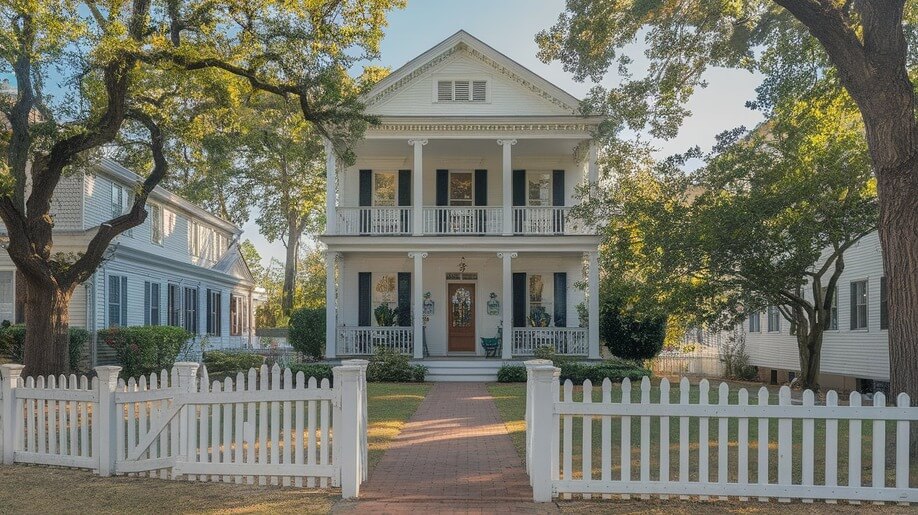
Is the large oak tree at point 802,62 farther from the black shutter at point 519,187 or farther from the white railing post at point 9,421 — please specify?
the white railing post at point 9,421

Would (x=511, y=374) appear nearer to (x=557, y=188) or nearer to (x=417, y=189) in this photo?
(x=417, y=189)

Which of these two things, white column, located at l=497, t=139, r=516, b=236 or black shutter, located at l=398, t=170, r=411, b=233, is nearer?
white column, located at l=497, t=139, r=516, b=236

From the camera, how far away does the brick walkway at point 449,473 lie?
7.00 metres

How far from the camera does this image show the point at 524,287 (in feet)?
78.6

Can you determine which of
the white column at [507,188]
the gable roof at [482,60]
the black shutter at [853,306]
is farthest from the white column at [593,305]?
the black shutter at [853,306]

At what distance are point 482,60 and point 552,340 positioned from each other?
811cm

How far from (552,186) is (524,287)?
3.08 m

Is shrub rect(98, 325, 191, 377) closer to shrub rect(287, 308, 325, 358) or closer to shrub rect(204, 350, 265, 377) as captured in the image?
shrub rect(204, 350, 265, 377)

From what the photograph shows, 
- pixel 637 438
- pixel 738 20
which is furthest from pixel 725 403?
pixel 738 20

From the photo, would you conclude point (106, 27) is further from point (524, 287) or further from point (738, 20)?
point (524, 287)

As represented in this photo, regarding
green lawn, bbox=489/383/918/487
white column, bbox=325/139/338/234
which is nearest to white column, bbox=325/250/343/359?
white column, bbox=325/139/338/234

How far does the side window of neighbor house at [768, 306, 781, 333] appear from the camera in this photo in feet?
83.8

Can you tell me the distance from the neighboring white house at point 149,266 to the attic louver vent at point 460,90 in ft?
30.3

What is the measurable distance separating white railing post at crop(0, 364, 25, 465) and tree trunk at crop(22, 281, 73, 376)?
499cm
